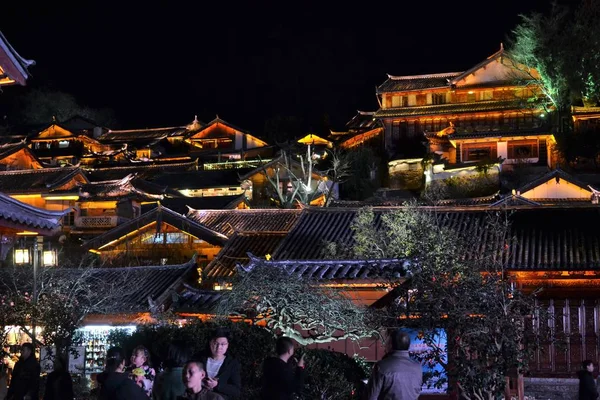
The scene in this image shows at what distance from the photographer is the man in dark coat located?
287 inches

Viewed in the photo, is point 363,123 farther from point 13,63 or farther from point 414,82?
point 13,63

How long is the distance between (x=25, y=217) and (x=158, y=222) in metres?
25.7

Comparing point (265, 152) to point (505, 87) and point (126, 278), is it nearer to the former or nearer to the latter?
point (505, 87)

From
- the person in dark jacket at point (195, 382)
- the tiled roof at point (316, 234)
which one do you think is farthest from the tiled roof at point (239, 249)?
the person in dark jacket at point (195, 382)

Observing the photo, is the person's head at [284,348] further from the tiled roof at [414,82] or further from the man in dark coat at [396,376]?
the tiled roof at [414,82]

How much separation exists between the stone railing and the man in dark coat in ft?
150

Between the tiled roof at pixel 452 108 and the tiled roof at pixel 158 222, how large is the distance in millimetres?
23626

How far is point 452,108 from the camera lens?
54906mm

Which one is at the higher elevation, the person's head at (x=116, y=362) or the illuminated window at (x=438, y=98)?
the illuminated window at (x=438, y=98)

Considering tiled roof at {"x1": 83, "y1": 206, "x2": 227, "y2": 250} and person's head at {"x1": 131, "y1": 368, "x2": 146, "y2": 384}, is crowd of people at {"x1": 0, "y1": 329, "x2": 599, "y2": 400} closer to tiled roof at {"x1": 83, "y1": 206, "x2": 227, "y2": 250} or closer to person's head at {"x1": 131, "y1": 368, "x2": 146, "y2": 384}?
person's head at {"x1": 131, "y1": 368, "x2": 146, "y2": 384}

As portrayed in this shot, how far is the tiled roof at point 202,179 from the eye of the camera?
56850 millimetres

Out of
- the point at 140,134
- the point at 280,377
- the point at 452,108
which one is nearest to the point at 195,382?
the point at 280,377

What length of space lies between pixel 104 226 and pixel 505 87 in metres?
28.8

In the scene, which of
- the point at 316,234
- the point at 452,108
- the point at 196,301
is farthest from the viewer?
the point at 452,108
